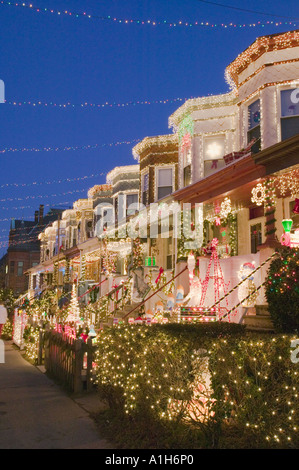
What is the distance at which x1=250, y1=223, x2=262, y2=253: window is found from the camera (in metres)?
13.7

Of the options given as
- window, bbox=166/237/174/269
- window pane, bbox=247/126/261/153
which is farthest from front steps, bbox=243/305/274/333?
window, bbox=166/237/174/269

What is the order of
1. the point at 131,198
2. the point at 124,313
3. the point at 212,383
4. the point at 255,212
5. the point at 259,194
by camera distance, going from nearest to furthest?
the point at 212,383 < the point at 259,194 < the point at 255,212 < the point at 124,313 < the point at 131,198

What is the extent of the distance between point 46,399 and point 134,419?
9.95 feet

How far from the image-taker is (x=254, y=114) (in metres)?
13.7

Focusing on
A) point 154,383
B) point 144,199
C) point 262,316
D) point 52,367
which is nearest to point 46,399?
point 52,367

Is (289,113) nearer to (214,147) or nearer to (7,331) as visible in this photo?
(214,147)

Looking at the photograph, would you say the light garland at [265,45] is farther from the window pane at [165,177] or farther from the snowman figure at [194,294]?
the window pane at [165,177]

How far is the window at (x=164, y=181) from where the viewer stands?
A: 20641mm

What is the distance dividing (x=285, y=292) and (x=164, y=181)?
14.2m

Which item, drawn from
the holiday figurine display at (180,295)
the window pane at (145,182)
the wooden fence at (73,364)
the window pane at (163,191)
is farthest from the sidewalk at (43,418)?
the window pane at (145,182)

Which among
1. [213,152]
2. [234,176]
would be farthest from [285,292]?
[213,152]

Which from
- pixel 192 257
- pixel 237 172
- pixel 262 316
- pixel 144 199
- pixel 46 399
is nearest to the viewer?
pixel 46 399

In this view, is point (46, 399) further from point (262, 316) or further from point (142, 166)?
point (142, 166)

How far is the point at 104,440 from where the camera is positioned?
5.98 meters
